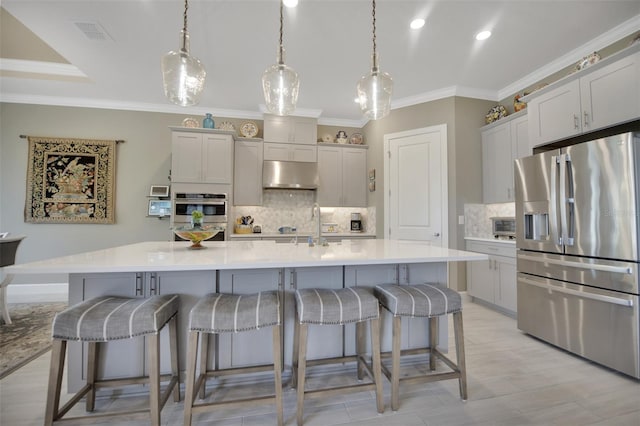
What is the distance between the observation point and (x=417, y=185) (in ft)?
13.1

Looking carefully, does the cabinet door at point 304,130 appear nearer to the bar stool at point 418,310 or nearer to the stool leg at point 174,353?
the bar stool at point 418,310

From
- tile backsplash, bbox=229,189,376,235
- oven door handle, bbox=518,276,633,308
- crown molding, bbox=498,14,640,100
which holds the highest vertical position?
crown molding, bbox=498,14,640,100

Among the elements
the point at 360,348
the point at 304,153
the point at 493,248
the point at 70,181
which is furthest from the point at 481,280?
the point at 70,181

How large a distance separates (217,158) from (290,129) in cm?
129

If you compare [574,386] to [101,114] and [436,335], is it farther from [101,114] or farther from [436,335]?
[101,114]

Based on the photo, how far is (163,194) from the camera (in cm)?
425

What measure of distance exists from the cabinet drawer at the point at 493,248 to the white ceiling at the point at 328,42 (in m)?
2.06

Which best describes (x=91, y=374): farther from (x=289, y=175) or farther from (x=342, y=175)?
(x=342, y=175)

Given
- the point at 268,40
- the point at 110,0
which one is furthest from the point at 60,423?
the point at 268,40

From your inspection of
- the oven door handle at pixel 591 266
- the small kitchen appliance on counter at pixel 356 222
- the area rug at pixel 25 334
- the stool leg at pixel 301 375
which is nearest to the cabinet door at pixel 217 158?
the small kitchen appliance on counter at pixel 356 222

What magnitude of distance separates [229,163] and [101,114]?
218 centimetres

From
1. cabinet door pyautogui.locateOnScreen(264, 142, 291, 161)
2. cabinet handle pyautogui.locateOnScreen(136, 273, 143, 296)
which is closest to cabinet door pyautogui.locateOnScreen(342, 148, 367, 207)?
cabinet door pyautogui.locateOnScreen(264, 142, 291, 161)

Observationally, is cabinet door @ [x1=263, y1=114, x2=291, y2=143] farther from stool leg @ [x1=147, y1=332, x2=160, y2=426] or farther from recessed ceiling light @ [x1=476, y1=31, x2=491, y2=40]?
stool leg @ [x1=147, y1=332, x2=160, y2=426]

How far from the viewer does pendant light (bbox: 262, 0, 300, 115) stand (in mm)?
1881
